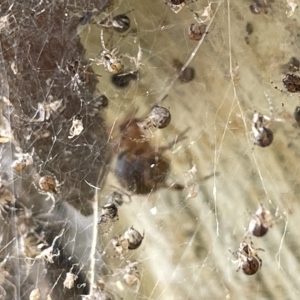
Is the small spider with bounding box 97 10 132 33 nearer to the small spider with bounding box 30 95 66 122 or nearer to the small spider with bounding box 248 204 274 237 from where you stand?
the small spider with bounding box 30 95 66 122

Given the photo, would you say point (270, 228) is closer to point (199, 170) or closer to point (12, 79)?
point (199, 170)

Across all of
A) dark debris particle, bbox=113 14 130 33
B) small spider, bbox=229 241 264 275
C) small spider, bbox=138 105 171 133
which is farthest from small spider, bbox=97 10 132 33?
small spider, bbox=229 241 264 275

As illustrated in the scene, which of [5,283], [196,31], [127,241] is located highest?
[196,31]

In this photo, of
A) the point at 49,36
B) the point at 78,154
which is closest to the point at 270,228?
the point at 78,154

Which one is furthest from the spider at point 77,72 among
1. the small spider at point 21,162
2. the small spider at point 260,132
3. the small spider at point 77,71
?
the small spider at point 260,132

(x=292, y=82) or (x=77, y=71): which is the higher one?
(x=292, y=82)

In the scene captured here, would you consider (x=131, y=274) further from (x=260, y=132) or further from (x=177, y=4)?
(x=177, y=4)

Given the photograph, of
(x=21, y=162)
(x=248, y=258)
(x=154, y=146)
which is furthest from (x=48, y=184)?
(x=248, y=258)
